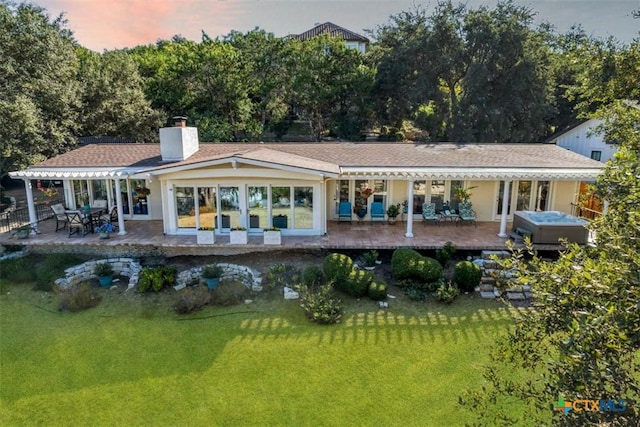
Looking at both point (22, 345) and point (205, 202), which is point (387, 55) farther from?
point (22, 345)

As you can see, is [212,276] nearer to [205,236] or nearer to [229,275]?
[229,275]

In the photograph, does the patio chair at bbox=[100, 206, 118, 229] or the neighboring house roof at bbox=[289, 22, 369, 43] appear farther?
the neighboring house roof at bbox=[289, 22, 369, 43]

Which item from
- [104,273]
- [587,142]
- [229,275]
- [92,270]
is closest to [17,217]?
[92,270]

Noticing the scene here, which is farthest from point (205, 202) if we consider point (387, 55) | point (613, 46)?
point (387, 55)

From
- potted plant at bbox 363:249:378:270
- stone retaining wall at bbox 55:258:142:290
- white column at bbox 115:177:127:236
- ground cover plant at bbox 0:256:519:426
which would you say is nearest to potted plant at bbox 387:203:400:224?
potted plant at bbox 363:249:378:270

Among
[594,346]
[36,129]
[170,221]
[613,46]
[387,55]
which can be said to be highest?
[387,55]

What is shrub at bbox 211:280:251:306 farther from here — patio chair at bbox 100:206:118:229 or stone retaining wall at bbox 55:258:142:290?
patio chair at bbox 100:206:118:229
